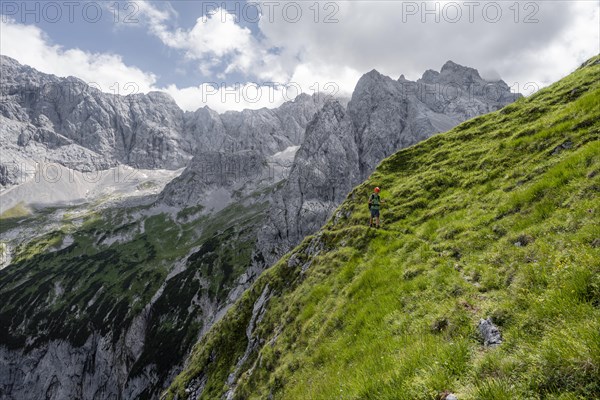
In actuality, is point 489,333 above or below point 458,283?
below

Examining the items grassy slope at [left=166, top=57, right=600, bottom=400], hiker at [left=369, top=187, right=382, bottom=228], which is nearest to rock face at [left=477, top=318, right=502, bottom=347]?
grassy slope at [left=166, top=57, right=600, bottom=400]

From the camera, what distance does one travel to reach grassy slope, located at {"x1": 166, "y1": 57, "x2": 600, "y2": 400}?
6523 millimetres

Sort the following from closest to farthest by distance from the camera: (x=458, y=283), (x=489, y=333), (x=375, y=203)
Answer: (x=489, y=333)
(x=458, y=283)
(x=375, y=203)

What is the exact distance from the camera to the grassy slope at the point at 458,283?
652 centimetres

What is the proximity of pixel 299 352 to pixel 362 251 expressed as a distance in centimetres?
790

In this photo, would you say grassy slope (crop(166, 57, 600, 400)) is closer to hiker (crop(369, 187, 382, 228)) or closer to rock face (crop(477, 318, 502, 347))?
rock face (crop(477, 318, 502, 347))

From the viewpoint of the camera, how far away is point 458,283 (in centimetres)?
1255

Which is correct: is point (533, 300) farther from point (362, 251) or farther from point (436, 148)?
point (436, 148)

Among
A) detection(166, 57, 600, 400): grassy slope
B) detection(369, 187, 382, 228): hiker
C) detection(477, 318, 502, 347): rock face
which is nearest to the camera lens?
detection(166, 57, 600, 400): grassy slope

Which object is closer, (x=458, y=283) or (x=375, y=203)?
(x=458, y=283)

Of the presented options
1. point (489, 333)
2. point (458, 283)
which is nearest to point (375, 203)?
point (458, 283)

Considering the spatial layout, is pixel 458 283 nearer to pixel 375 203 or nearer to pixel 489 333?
pixel 489 333

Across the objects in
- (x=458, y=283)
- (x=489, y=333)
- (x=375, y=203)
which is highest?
(x=375, y=203)

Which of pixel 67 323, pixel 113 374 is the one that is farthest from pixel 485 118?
pixel 67 323
